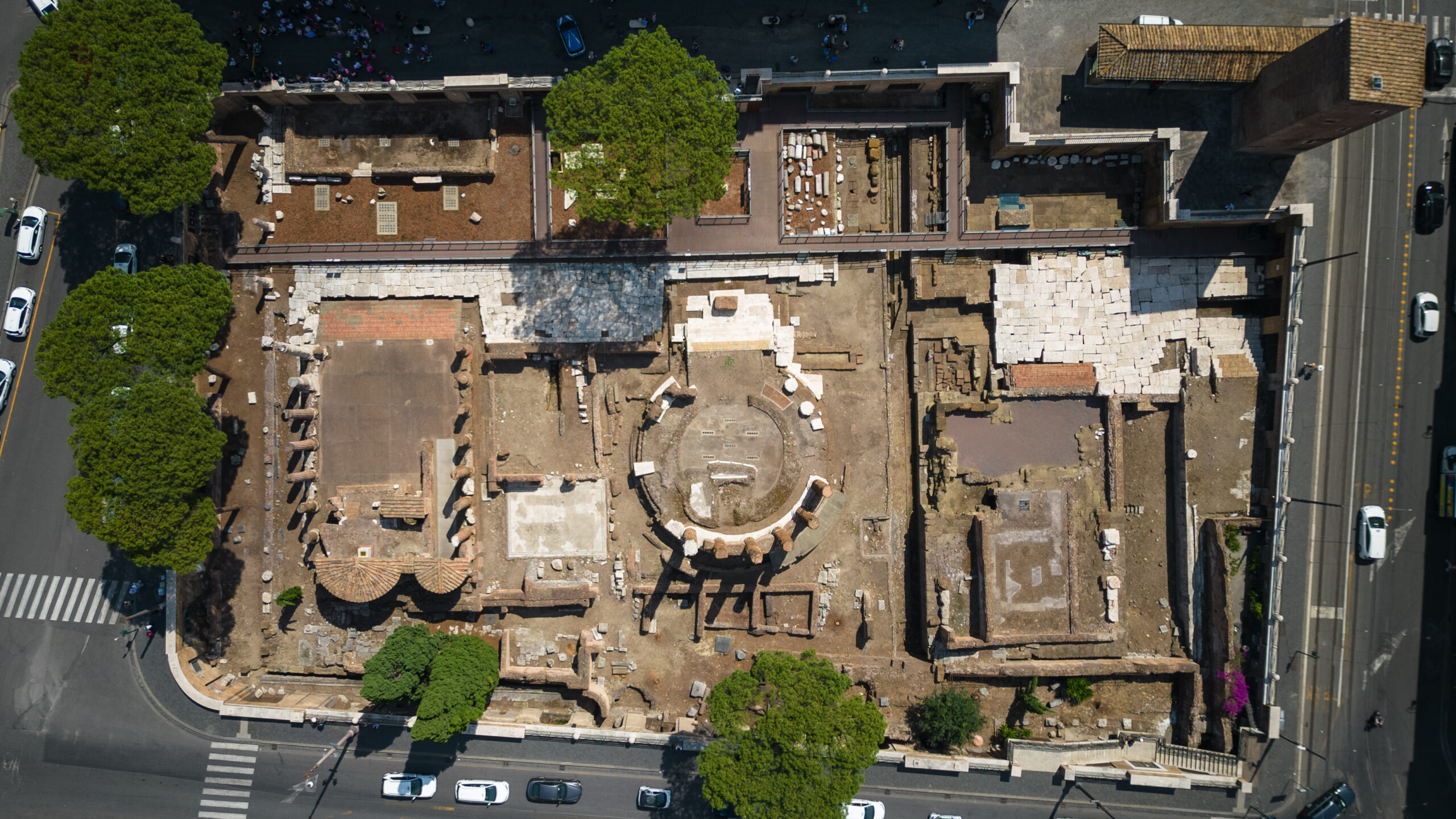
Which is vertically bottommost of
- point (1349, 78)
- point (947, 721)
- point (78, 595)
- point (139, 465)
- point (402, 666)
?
point (947, 721)

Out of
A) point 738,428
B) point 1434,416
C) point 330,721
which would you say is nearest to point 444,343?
point 738,428

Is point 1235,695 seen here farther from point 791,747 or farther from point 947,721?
point 791,747

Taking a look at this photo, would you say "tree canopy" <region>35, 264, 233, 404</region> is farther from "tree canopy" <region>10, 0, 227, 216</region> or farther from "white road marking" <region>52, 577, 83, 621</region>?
"white road marking" <region>52, 577, 83, 621</region>

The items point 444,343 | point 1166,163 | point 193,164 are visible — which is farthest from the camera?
point 444,343

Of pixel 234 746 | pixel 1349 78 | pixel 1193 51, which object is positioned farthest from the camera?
pixel 234 746

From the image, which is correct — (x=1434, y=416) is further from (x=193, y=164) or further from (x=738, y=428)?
(x=193, y=164)

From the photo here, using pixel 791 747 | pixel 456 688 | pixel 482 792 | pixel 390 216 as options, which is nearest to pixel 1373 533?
pixel 791 747
